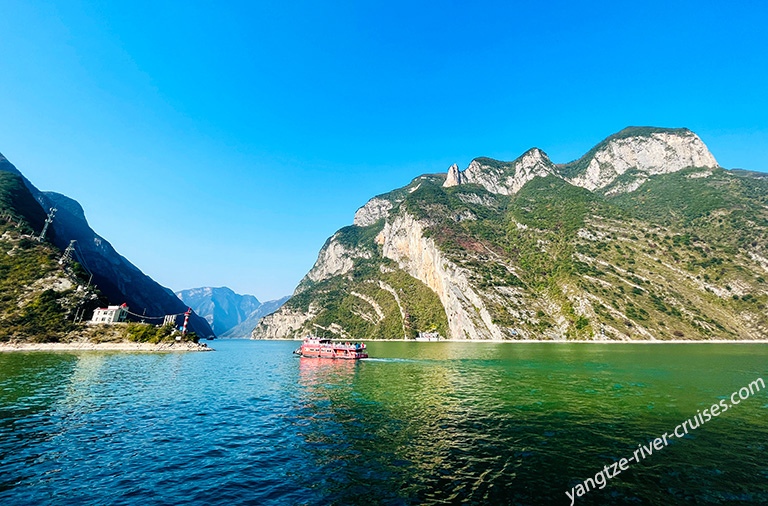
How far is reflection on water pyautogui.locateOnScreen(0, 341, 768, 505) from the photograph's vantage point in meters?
16.8

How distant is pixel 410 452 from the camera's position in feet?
73.8

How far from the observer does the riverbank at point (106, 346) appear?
9375 centimetres

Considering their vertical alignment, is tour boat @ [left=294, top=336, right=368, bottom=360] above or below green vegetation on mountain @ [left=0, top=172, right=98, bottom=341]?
below

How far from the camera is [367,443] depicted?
24.6 meters

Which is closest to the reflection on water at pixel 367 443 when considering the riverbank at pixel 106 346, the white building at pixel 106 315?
the riverbank at pixel 106 346

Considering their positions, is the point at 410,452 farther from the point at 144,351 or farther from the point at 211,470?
the point at 144,351

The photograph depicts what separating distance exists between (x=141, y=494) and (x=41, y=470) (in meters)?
8.12

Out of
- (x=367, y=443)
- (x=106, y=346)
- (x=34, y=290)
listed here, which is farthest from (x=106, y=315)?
(x=367, y=443)

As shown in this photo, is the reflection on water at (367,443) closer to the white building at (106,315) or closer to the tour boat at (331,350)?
the tour boat at (331,350)

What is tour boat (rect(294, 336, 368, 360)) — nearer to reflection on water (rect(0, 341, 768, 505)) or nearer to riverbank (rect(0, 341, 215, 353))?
reflection on water (rect(0, 341, 768, 505))

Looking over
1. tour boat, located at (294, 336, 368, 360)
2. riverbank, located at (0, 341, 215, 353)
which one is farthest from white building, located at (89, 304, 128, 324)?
tour boat, located at (294, 336, 368, 360)

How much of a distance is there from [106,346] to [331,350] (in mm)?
75286

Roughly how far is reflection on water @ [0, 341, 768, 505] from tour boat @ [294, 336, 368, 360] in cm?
4510

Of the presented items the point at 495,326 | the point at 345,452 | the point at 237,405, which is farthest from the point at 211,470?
the point at 495,326
